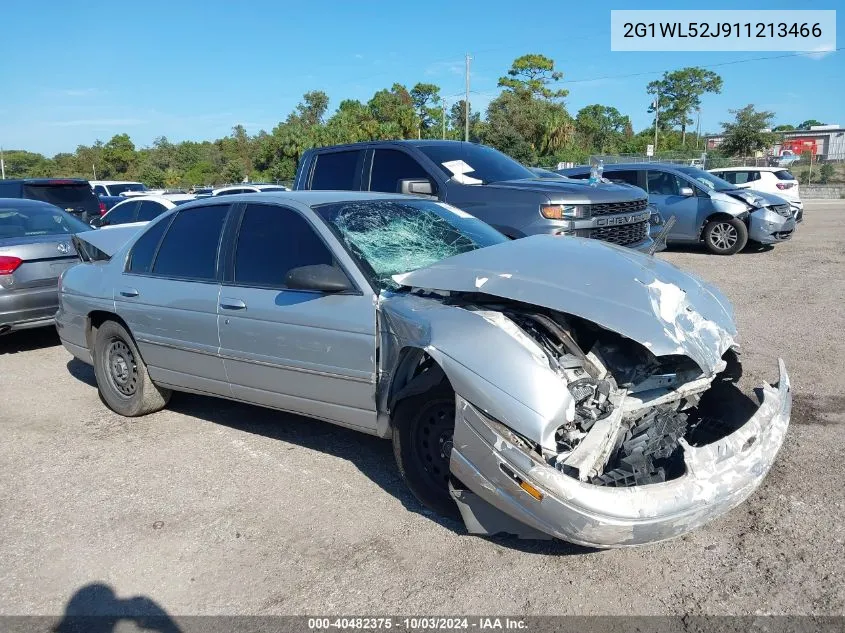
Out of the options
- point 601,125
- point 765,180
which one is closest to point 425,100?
point 601,125

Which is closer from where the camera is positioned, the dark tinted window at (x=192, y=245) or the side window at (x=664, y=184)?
the dark tinted window at (x=192, y=245)

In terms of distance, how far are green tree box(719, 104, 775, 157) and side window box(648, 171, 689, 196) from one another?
107 feet

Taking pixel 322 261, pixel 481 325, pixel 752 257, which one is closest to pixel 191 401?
pixel 322 261

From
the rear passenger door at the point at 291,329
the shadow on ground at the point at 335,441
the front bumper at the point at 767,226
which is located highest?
the rear passenger door at the point at 291,329

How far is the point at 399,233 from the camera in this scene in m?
4.30

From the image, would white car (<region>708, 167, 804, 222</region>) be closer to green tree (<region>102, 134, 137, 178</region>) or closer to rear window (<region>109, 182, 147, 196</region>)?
rear window (<region>109, 182, 147, 196</region>)

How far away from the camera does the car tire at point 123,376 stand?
5.12 m

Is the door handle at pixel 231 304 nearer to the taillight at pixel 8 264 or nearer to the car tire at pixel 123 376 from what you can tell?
the car tire at pixel 123 376

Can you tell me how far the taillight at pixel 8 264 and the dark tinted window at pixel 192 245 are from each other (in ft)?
9.71

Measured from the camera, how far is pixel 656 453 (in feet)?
10.6

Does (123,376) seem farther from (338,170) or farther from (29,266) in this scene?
(338,170)

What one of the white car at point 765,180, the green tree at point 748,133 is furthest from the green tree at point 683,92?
the white car at point 765,180

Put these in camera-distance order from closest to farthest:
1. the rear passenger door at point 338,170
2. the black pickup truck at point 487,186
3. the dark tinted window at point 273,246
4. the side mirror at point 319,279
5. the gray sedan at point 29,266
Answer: the side mirror at point 319,279 < the dark tinted window at point 273,246 < the gray sedan at point 29,266 < the black pickup truck at point 487,186 < the rear passenger door at point 338,170

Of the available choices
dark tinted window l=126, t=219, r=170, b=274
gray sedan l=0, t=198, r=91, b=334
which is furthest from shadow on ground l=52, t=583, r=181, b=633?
gray sedan l=0, t=198, r=91, b=334
